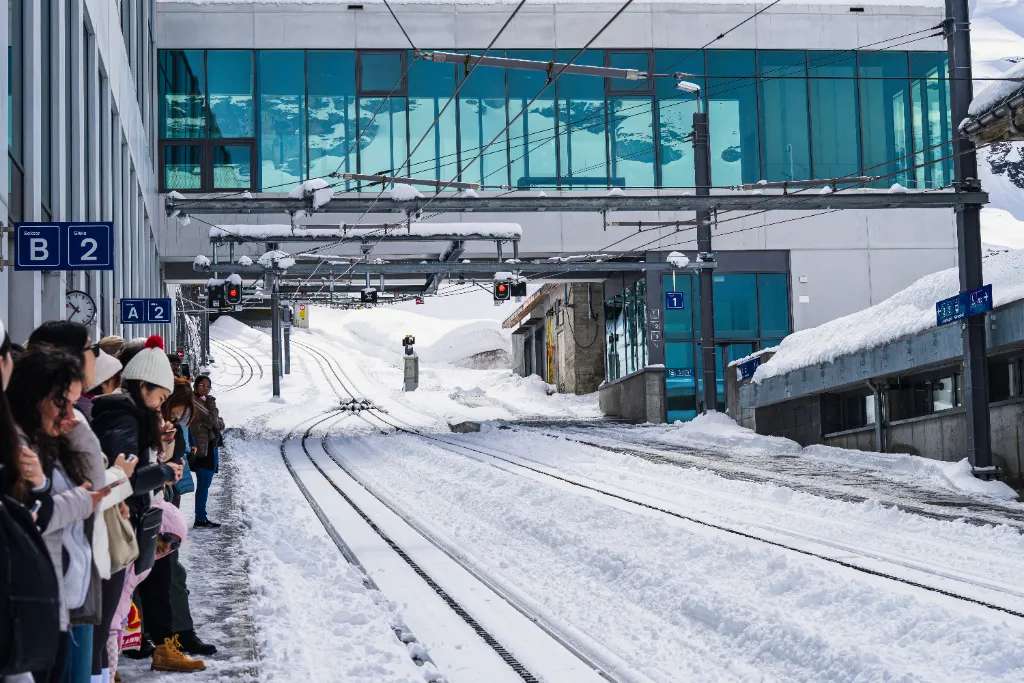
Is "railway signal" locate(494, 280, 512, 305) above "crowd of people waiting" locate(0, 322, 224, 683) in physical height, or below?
above

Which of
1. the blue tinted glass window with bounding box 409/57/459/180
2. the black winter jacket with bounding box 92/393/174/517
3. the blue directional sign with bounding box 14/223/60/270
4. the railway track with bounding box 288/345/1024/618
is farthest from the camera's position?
the blue tinted glass window with bounding box 409/57/459/180

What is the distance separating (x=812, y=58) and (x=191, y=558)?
1311 inches

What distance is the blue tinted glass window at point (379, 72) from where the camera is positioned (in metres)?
39.4

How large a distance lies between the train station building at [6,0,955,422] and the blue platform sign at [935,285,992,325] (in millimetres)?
17257

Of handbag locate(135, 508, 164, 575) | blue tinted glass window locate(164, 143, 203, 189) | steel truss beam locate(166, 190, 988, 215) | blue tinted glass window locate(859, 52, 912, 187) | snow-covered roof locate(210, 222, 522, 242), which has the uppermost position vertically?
blue tinted glass window locate(859, 52, 912, 187)

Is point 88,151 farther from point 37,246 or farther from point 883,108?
point 883,108

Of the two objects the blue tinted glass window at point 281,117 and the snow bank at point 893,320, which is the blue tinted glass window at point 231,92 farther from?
the snow bank at point 893,320

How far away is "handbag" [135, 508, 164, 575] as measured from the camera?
650 centimetres

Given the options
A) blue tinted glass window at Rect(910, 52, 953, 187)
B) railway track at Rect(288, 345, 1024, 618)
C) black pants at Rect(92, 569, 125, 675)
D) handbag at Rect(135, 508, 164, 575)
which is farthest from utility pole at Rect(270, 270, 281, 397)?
black pants at Rect(92, 569, 125, 675)

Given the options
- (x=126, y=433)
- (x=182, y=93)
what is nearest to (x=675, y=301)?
(x=182, y=93)

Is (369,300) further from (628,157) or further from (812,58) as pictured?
(812,58)

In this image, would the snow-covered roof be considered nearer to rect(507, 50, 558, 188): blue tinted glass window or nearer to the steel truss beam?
rect(507, 50, 558, 188): blue tinted glass window

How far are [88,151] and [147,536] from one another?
1657 cm

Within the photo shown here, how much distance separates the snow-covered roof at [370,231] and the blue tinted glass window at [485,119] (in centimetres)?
264
